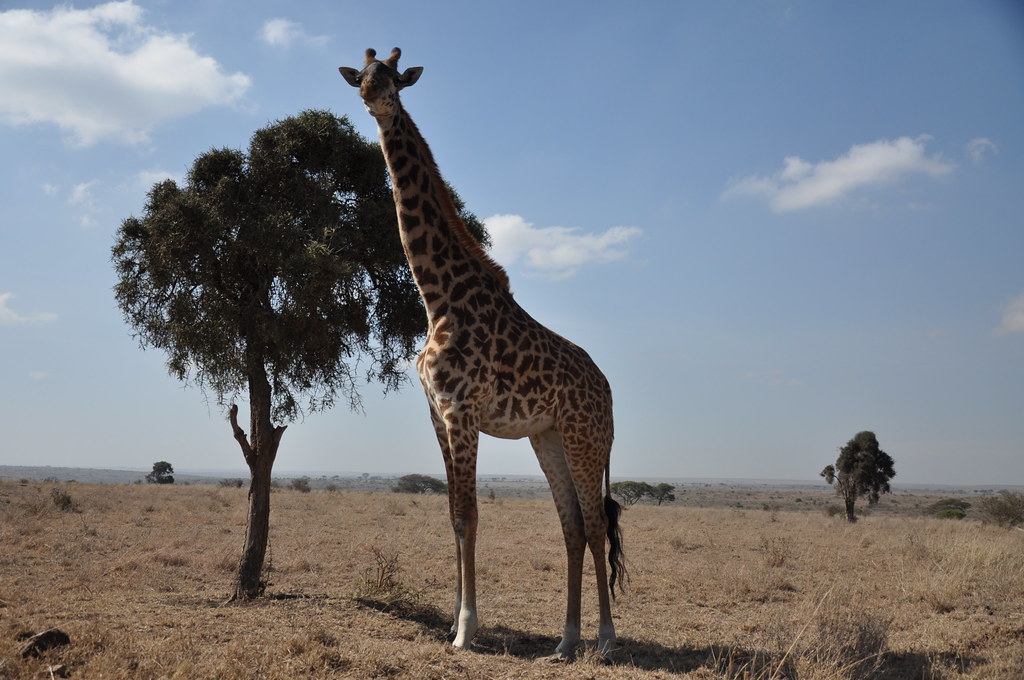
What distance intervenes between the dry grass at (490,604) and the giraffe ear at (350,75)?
537 centimetres

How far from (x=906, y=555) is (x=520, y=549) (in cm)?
804

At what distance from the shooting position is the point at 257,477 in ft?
33.8

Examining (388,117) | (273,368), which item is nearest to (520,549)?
(273,368)

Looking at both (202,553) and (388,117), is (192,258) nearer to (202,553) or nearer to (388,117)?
(388,117)

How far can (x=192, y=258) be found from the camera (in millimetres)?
10000

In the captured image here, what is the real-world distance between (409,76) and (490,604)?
721cm

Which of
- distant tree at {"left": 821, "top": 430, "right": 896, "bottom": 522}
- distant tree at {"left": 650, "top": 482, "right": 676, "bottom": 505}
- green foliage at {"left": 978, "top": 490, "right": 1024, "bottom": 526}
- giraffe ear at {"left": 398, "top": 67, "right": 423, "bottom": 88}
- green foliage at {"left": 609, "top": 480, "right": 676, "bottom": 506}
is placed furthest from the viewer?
distant tree at {"left": 650, "top": 482, "right": 676, "bottom": 505}

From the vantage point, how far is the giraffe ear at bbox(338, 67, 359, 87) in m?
7.39

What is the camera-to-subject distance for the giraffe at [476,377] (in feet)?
23.8

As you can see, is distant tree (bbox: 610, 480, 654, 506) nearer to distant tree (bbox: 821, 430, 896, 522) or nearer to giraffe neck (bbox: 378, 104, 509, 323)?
distant tree (bbox: 821, 430, 896, 522)

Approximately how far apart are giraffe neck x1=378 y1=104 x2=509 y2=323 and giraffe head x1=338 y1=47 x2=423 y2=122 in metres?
0.20

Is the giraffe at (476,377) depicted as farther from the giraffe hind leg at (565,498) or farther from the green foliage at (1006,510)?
the green foliage at (1006,510)

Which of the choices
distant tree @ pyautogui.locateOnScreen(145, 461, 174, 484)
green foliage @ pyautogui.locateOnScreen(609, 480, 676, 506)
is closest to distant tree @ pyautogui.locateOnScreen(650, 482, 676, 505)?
green foliage @ pyautogui.locateOnScreen(609, 480, 676, 506)

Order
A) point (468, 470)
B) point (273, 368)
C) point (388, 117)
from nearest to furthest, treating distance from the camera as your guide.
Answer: point (468, 470) < point (388, 117) < point (273, 368)
